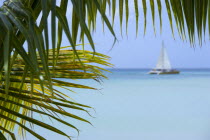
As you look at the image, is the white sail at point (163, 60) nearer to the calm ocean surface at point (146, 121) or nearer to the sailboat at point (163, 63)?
the sailboat at point (163, 63)

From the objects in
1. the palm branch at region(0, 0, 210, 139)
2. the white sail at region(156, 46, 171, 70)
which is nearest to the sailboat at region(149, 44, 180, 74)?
the white sail at region(156, 46, 171, 70)

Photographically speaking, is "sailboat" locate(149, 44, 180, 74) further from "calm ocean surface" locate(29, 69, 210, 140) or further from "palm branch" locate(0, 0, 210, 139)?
"palm branch" locate(0, 0, 210, 139)

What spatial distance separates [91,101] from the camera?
11.2 m

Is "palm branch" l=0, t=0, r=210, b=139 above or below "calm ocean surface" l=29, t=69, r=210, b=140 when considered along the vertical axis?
above

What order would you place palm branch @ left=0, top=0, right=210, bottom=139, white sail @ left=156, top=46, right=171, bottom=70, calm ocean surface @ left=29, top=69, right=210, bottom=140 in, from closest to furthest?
palm branch @ left=0, top=0, right=210, bottom=139
calm ocean surface @ left=29, top=69, right=210, bottom=140
white sail @ left=156, top=46, right=171, bottom=70

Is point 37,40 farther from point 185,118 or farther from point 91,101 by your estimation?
point 91,101

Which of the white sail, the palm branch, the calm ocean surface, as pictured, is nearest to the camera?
the palm branch

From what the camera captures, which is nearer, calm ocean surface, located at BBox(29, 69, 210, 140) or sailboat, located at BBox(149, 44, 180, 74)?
calm ocean surface, located at BBox(29, 69, 210, 140)

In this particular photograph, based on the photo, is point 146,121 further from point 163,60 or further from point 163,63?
point 163,63

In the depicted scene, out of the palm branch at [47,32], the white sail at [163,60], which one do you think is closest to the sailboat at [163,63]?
the white sail at [163,60]

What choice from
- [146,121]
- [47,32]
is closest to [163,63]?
[146,121]

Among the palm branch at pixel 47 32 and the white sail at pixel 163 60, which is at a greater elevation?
the palm branch at pixel 47 32

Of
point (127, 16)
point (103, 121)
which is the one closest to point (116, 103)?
point (103, 121)

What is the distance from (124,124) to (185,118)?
1.86 meters
